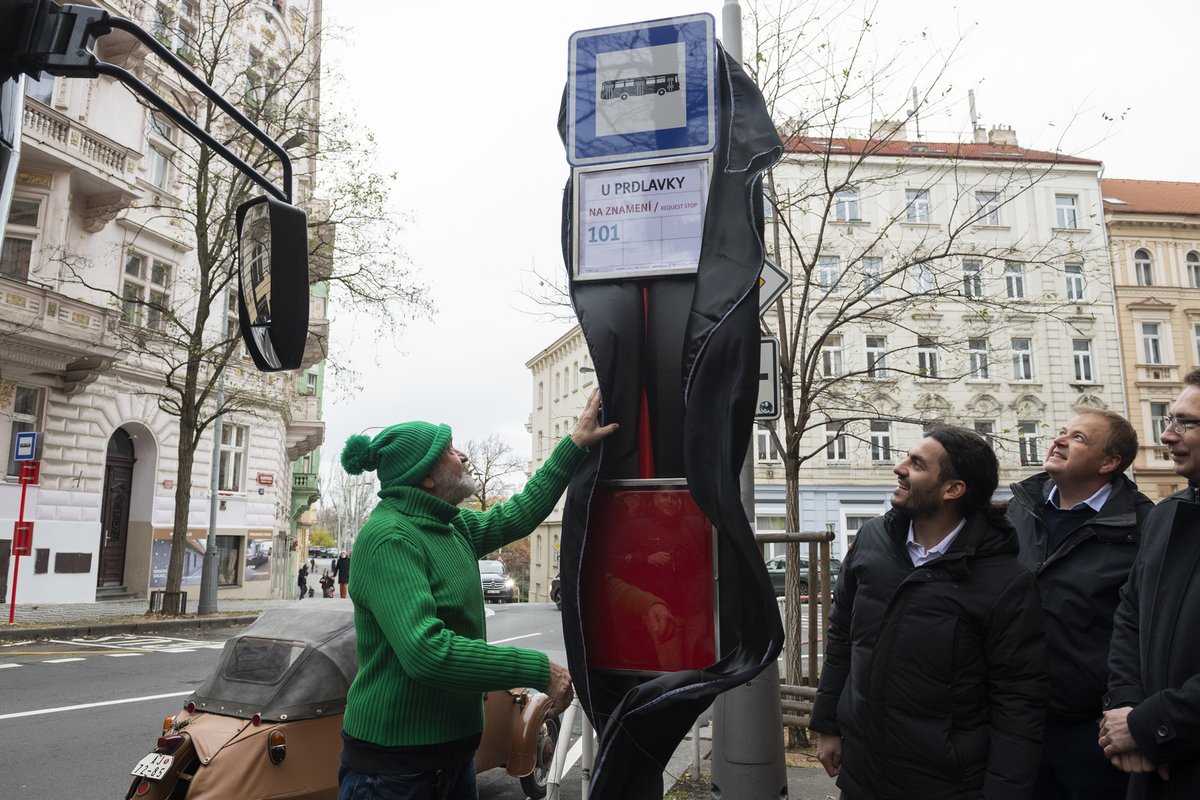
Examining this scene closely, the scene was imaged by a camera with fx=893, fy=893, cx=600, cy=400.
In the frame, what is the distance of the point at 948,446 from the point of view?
3.24 metres

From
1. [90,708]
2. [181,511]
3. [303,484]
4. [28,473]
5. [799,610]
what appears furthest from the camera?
[303,484]

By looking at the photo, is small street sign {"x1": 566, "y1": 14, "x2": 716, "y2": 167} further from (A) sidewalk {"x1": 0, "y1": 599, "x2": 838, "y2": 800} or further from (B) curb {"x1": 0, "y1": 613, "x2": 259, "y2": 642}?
(B) curb {"x1": 0, "y1": 613, "x2": 259, "y2": 642}

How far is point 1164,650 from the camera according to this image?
8.67 feet

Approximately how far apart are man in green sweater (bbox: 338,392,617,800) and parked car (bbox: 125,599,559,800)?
2055 mm

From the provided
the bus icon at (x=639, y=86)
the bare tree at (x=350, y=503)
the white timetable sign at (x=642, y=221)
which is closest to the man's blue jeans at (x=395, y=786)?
the white timetable sign at (x=642, y=221)

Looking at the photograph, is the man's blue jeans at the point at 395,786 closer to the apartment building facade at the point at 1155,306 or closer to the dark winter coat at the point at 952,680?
the dark winter coat at the point at 952,680

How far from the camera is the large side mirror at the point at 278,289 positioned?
8.35ft

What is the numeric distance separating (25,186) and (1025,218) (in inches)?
1339

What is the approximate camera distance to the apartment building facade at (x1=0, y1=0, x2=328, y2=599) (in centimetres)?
1977

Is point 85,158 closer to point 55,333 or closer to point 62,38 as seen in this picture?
point 55,333

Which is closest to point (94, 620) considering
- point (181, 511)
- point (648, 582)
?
point (181, 511)

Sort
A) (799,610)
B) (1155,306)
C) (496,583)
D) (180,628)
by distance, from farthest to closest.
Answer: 1. (1155,306)
2. (496,583)
3. (180,628)
4. (799,610)

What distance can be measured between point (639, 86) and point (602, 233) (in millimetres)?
518

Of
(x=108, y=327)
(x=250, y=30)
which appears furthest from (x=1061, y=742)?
(x=250, y=30)
